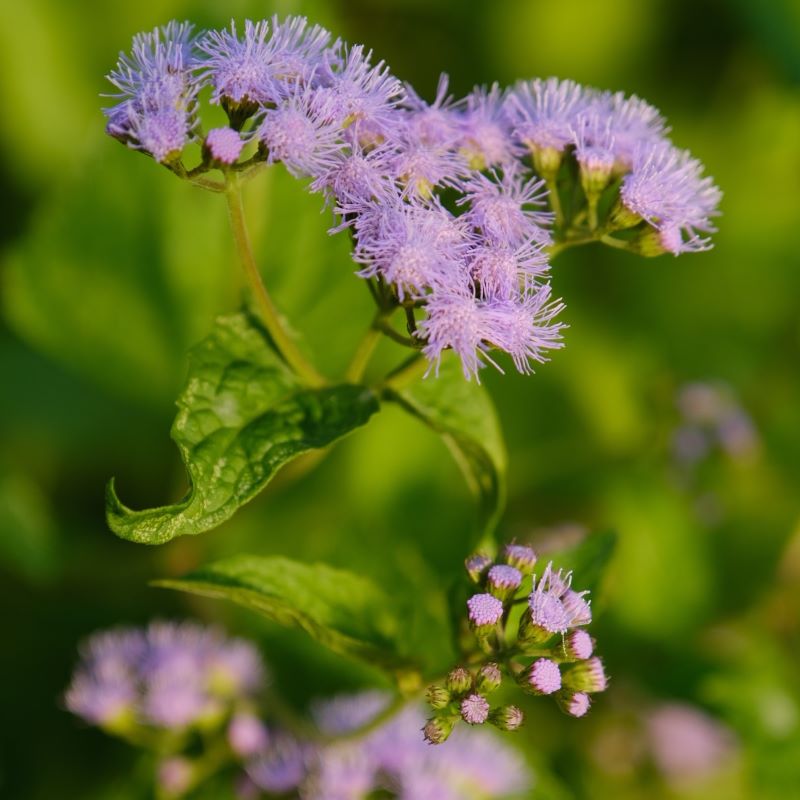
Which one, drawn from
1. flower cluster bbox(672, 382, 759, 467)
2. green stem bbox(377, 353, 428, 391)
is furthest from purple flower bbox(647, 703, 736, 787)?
green stem bbox(377, 353, 428, 391)

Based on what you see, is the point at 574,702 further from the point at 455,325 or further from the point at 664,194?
the point at 664,194

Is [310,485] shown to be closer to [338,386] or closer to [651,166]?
[338,386]

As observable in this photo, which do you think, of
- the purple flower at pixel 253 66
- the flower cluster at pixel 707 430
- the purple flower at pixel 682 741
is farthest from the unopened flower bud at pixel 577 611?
the flower cluster at pixel 707 430

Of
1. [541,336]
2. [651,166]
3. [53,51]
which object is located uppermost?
[651,166]

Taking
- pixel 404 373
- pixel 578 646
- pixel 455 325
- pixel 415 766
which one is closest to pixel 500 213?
pixel 455 325

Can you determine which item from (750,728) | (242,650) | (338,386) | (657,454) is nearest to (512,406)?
(657,454)

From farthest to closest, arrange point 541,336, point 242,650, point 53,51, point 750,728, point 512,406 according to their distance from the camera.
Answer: point 53,51, point 512,406, point 750,728, point 242,650, point 541,336

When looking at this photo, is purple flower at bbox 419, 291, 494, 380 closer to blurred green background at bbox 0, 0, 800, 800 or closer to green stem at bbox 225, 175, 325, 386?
green stem at bbox 225, 175, 325, 386
